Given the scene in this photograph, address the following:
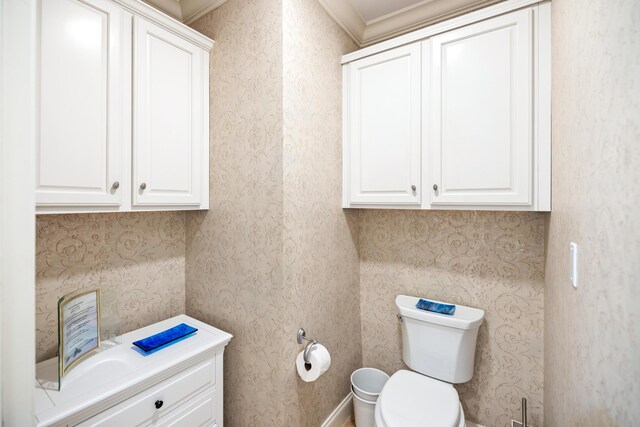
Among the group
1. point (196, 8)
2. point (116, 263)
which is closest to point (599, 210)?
point (116, 263)

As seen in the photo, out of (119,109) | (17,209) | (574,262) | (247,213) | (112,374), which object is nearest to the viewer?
(17,209)

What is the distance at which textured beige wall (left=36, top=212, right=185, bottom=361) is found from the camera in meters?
1.18

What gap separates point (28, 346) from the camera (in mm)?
582

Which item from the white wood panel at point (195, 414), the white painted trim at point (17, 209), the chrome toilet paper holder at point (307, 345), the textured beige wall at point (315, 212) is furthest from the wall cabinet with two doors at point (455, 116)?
the white painted trim at point (17, 209)

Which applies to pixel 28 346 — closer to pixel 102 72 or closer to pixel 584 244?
pixel 102 72

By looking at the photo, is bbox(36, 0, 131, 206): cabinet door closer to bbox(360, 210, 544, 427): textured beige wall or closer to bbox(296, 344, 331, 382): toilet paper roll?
bbox(296, 344, 331, 382): toilet paper roll

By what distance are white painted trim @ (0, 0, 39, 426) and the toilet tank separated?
4.93ft

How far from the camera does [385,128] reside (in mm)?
1549

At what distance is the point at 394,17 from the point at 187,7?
1249 millimetres

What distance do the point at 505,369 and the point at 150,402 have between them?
5.67ft

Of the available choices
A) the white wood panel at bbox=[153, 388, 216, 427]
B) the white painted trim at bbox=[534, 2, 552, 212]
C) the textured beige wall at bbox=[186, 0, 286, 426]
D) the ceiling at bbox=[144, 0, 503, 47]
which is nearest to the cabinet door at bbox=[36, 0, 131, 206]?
the textured beige wall at bbox=[186, 0, 286, 426]

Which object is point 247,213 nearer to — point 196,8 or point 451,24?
point 196,8

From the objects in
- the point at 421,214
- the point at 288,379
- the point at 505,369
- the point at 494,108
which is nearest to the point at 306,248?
the point at 288,379


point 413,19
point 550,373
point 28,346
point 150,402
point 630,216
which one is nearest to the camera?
point 630,216
